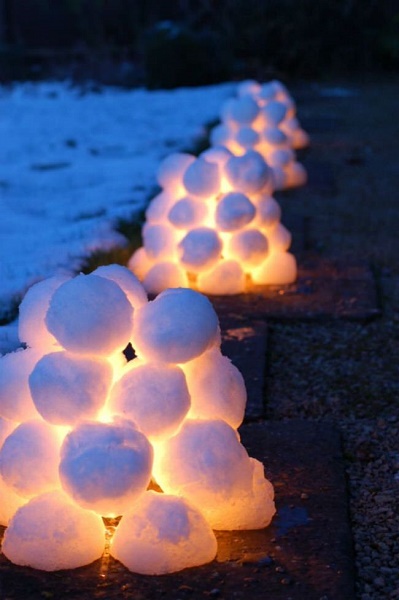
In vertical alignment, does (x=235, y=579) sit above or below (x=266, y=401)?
above

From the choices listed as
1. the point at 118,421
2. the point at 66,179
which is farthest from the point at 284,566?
the point at 66,179

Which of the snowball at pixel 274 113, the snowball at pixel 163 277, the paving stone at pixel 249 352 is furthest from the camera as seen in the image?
the snowball at pixel 274 113

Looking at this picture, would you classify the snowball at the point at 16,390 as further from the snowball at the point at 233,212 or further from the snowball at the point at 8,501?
the snowball at the point at 233,212

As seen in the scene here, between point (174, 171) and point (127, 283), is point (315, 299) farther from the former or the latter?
point (127, 283)

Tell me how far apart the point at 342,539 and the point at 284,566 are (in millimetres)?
155

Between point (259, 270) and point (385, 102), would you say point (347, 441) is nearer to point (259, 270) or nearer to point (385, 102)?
point (259, 270)

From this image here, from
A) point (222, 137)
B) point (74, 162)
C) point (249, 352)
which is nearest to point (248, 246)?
point (249, 352)

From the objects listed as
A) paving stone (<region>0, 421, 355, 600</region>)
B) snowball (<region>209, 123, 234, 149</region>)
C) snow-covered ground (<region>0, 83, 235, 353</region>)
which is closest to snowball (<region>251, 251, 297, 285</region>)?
snow-covered ground (<region>0, 83, 235, 353</region>)

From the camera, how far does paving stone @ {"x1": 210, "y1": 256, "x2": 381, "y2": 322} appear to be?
3.42 metres

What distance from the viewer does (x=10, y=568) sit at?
70.4 inches

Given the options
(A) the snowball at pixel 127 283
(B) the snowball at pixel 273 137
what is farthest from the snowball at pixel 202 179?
(B) the snowball at pixel 273 137

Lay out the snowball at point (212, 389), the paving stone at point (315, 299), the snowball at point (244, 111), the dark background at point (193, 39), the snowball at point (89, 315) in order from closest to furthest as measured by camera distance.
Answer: the snowball at point (89, 315)
the snowball at point (212, 389)
the paving stone at point (315, 299)
the snowball at point (244, 111)
the dark background at point (193, 39)

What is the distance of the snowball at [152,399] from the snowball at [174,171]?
196cm

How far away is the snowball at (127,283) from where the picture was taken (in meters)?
2.00
